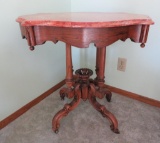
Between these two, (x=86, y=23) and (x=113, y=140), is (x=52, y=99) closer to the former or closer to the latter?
(x=113, y=140)

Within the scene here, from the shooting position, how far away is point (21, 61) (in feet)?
3.42

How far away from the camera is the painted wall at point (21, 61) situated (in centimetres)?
91

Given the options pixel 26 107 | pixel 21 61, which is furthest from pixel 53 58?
pixel 26 107

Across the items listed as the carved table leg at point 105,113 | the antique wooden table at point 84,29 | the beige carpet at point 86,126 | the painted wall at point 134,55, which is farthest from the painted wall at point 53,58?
the carved table leg at point 105,113

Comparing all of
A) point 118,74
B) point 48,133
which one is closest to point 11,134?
point 48,133

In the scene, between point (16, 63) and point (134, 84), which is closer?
point (16, 63)

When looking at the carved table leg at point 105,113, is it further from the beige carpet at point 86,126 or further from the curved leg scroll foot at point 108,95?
the curved leg scroll foot at point 108,95

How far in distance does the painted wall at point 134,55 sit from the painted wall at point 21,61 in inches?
12.3

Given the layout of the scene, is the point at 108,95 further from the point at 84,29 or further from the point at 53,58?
the point at 84,29

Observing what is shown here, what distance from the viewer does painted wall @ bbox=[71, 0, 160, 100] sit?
3.38ft

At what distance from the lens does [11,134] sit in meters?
0.97

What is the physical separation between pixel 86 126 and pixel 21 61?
2.03ft

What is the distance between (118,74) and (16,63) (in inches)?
31.9

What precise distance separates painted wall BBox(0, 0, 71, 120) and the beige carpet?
5.2 inches
